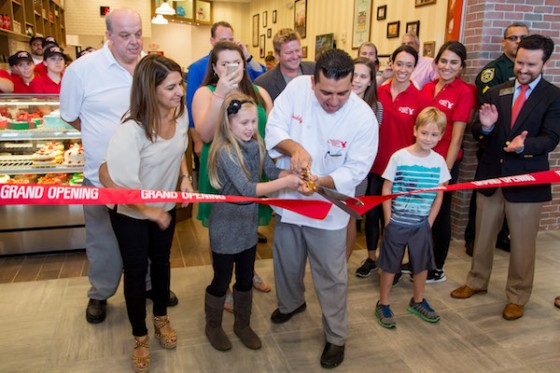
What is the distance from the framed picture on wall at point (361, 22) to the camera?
7066 millimetres

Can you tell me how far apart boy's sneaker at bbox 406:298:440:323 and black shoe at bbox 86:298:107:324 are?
2.10 meters

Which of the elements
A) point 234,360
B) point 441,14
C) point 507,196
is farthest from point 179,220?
point 441,14

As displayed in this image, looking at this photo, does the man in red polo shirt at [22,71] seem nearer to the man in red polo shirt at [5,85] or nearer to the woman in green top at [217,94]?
the man in red polo shirt at [5,85]

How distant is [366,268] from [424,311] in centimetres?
74

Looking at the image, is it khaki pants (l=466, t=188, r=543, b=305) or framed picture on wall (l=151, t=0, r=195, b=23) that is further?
framed picture on wall (l=151, t=0, r=195, b=23)

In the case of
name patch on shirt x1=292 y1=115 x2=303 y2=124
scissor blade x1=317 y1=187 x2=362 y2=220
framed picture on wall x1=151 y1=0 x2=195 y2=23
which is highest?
framed picture on wall x1=151 y1=0 x2=195 y2=23

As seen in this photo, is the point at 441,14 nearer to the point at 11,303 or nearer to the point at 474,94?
the point at 474,94

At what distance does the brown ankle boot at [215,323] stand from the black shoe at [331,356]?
0.57 m

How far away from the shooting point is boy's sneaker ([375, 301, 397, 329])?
3.00 m

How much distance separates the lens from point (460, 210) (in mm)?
4633

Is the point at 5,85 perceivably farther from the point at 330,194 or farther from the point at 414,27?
the point at 414,27

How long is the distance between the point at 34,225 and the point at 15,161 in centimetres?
61

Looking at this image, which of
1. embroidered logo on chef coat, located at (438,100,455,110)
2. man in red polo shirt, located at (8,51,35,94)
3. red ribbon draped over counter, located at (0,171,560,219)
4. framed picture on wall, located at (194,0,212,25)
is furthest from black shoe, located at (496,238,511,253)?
framed picture on wall, located at (194,0,212,25)

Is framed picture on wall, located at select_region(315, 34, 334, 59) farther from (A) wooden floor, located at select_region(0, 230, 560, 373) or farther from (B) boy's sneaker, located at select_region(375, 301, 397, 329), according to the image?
(B) boy's sneaker, located at select_region(375, 301, 397, 329)
